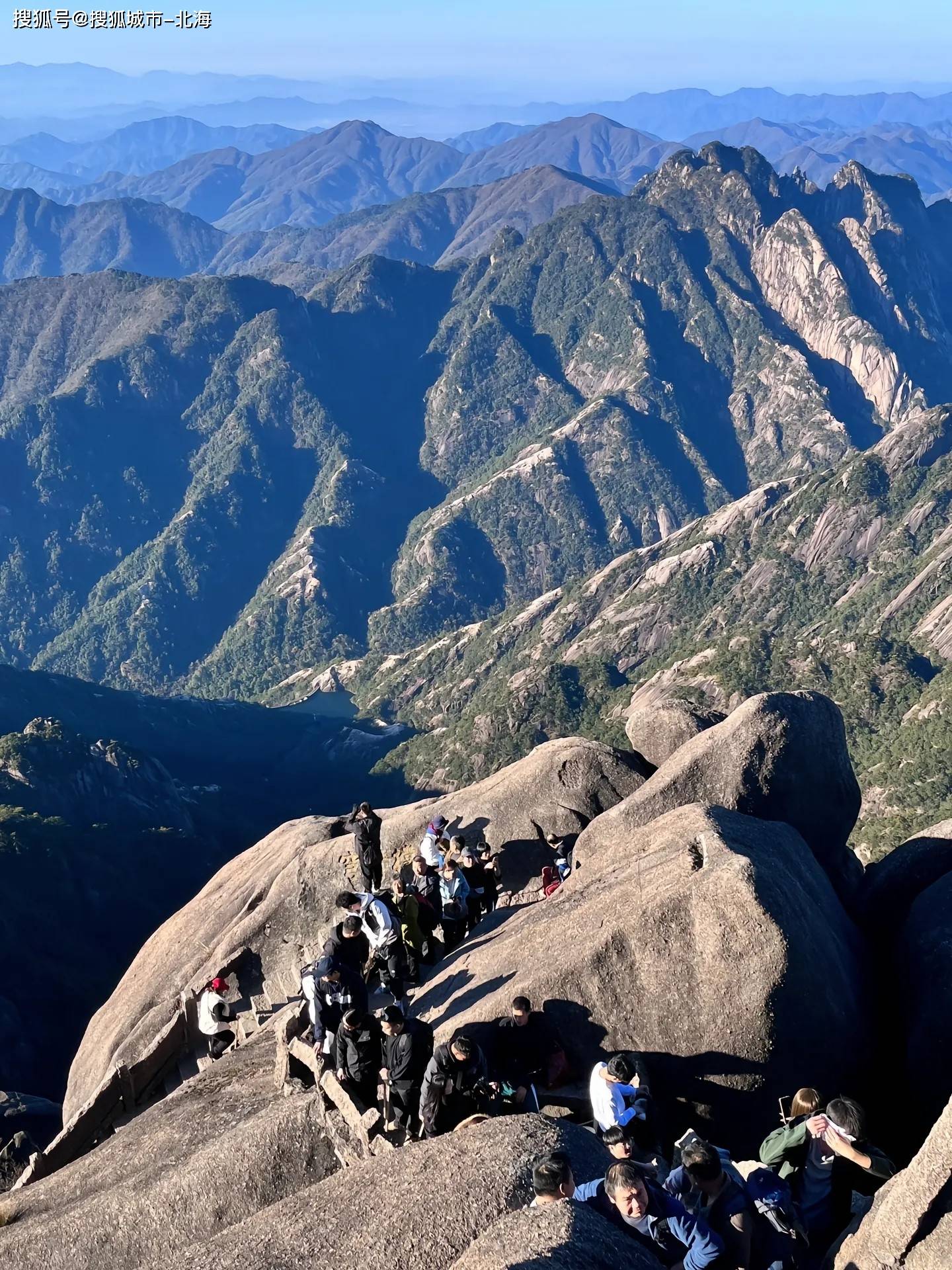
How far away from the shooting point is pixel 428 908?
36406 mm

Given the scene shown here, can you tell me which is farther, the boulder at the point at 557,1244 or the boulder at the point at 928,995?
the boulder at the point at 928,995

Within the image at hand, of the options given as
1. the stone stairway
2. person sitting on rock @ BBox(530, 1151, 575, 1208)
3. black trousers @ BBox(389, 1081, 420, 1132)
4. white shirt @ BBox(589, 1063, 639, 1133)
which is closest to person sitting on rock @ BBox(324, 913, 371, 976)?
black trousers @ BBox(389, 1081, 420, 1132)

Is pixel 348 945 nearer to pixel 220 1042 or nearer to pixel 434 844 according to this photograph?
pixel 220 1042

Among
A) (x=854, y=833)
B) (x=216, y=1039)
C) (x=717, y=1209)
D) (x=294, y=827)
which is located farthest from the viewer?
(x=854, y=833)

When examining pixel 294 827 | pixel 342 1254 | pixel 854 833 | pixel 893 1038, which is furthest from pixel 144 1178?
pixel 854 833

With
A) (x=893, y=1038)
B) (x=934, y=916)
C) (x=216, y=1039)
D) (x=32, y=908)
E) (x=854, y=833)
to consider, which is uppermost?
(x=934, y=916)

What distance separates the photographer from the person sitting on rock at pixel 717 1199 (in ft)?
56.7

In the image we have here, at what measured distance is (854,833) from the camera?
11075cm

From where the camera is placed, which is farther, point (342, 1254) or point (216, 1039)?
point (216, 1039)

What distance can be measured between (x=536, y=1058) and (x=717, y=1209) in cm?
815

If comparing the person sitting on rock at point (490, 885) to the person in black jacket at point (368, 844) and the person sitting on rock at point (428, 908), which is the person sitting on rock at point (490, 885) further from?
the person in black jacket at point (368, 844)

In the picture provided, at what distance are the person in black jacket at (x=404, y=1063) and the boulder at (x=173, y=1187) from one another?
2863mm

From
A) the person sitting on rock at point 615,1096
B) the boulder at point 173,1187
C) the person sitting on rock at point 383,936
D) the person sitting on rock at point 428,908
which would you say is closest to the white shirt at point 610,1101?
the person sitting on rock at point 615,1096

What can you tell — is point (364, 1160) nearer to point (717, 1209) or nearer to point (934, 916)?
point (717, 1209)
